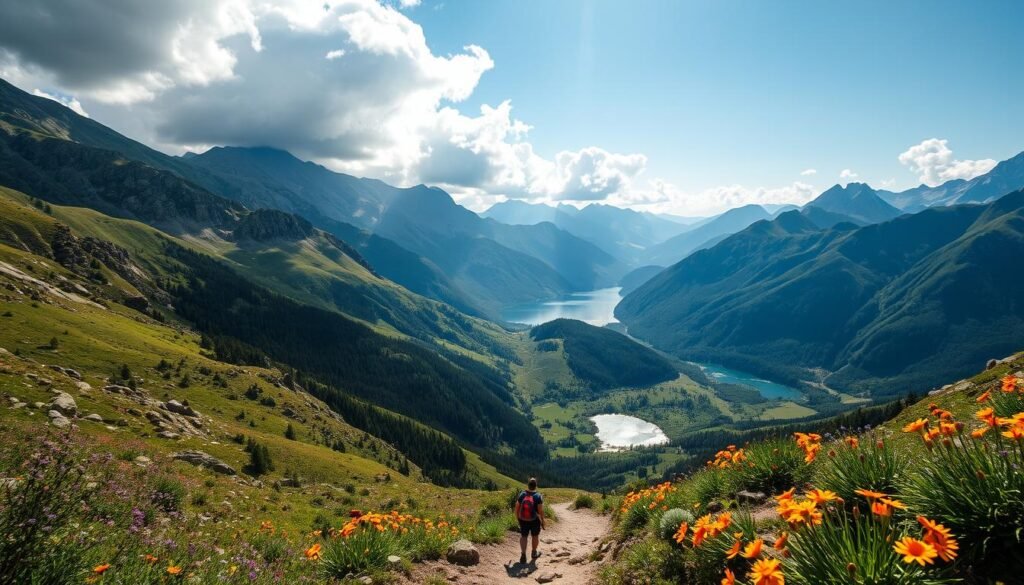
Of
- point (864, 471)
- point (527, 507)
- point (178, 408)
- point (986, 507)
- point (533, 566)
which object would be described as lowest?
point (178, 408)

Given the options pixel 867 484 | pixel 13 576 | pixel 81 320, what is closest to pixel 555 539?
pixel 867 484

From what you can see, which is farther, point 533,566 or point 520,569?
point 533,566

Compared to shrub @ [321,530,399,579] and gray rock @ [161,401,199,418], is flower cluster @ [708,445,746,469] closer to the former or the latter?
shrub @ [321,530,399,579]

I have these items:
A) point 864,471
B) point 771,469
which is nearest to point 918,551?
point 864,471

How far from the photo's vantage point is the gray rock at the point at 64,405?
2713 cm

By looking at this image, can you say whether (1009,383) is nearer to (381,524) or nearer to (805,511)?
(805,511)

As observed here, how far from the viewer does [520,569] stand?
51.4ft

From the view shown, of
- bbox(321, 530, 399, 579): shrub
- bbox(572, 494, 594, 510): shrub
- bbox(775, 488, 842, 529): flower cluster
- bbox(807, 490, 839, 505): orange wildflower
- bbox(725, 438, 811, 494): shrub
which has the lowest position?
bbox(572, 494, 594, 510): shrub

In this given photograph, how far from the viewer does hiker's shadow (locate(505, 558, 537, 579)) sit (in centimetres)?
1505

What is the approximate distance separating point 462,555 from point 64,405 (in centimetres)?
2890

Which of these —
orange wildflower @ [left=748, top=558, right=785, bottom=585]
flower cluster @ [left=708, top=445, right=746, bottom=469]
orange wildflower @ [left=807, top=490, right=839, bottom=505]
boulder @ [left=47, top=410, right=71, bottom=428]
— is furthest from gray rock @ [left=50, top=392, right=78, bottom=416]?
orange wildflower @ [left=807, top=490, right=839, bottom=505]

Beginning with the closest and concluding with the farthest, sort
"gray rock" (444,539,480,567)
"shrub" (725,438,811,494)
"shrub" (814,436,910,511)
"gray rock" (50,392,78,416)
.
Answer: "shrub" (814,436,910,511)
"shrub" (725,438,811,494)
"gray rock" (444,539,480,567)
"gray rock" (50,392,78,416)

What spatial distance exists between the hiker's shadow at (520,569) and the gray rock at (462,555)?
51.6 inches

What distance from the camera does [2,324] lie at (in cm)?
4656
